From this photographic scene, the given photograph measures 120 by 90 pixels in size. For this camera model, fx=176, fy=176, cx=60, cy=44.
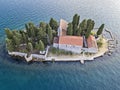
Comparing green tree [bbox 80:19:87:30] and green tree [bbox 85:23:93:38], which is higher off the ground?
green tree [bbox 80:19:87:30]

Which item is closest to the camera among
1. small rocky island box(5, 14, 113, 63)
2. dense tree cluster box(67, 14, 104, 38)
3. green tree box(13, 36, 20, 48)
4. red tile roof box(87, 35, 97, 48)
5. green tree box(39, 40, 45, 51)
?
green tree box(39, 40, 45, 51)

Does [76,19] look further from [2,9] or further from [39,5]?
[2,9]

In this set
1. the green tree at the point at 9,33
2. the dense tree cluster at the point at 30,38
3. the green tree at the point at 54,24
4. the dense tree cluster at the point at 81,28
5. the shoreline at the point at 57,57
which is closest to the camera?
the dense tree cluster at the point at 30,38

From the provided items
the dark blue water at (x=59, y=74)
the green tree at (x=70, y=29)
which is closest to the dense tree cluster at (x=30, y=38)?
the dark blue water at (x=59, y=74)

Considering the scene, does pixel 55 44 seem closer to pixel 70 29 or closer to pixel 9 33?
pixel 70 29

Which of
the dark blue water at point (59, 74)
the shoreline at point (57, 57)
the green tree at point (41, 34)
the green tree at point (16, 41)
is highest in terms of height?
the green tree at point (41, 34)

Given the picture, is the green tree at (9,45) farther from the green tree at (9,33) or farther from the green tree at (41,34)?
the green tree at (41,34)

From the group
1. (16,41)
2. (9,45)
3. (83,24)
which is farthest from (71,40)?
(9,45)

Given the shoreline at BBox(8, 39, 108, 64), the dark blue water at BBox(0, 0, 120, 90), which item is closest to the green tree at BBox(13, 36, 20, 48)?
the shoreline at BBox(8, 39, 108, 64)

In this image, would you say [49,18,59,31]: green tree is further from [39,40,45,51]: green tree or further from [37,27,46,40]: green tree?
[39,40,45,51]: green tree
